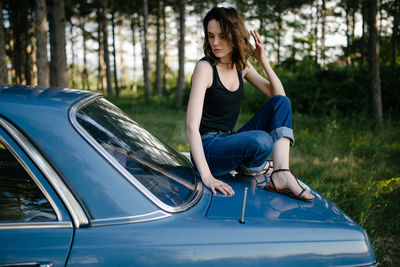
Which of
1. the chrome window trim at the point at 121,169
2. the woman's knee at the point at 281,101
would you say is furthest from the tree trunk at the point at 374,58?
the chrome window trim at the point at 121,169

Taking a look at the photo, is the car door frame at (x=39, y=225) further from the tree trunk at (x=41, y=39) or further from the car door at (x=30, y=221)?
the tree trunk at (x=41, y=39)

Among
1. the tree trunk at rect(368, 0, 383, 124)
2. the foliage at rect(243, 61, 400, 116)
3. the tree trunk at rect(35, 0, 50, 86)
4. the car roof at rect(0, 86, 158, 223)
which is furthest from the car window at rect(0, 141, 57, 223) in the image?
the foliage at rect(243, 61, 400, 116)

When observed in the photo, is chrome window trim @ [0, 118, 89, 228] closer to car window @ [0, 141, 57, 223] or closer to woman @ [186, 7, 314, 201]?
car window @ [0, 141, 57, 223]

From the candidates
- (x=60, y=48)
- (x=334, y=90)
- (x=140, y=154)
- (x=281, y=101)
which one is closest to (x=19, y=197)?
(x=140, y=154)

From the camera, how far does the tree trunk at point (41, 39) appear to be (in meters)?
8.82

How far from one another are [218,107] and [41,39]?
8193 millimetres

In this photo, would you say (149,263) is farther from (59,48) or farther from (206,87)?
(59,48)

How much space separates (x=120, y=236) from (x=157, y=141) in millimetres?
930

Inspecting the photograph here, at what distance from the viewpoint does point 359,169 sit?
495cm

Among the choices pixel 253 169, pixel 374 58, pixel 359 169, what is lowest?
pixel 359 169

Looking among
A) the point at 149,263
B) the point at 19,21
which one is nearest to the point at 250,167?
the point at 149,263

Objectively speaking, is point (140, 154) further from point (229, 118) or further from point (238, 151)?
point (229, 118)

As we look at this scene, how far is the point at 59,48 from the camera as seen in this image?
10.4 meters

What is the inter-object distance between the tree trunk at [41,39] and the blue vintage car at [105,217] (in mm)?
8371
